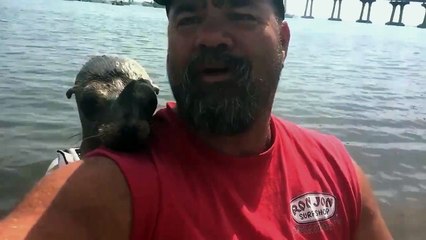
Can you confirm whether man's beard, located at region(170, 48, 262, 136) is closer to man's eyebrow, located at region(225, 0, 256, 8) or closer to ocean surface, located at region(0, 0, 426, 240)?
man's eyebrow, located at region(225, 0, 256, 8)

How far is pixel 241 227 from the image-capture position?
8.13 ft

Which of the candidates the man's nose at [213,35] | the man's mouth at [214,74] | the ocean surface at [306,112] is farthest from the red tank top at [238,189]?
the ocean surface at [306,112]

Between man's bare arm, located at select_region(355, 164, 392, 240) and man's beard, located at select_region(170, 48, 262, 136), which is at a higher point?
man's beard, located at select_region(170, 48, 262, 136)

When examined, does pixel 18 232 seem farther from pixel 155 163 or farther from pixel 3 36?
pixel 3 36

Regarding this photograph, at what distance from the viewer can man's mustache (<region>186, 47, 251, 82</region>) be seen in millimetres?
2602

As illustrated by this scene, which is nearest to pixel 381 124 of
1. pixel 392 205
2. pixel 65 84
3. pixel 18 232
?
pixel 392 205

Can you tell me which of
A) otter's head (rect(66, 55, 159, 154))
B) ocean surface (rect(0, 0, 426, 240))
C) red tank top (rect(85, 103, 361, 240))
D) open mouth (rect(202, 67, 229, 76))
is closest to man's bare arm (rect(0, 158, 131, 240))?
red tank top (rect(85, 103, 361, 240))

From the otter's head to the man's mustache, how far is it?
13.0 inches

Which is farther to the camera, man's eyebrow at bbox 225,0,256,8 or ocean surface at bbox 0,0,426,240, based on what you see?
ocean surface at bbox 0,0,426,240

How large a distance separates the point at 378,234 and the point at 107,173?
161 cm

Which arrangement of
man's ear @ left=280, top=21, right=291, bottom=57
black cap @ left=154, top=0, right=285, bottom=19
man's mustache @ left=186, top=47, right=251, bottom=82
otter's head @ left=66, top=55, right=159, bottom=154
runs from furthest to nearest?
man's ear @ left=280, top=21, right=291, bottom=57 < black cap @ left=154, top=0, right=285, bottom=19 < otter's head @ left=66, top=55, right=159, bottom=154 < man's mustache @ left=186, top=47, right=251, bottom=82

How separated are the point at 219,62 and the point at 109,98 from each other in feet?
2.92

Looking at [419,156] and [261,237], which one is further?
[419,156]

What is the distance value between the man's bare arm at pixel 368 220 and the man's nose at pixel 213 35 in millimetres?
1081
